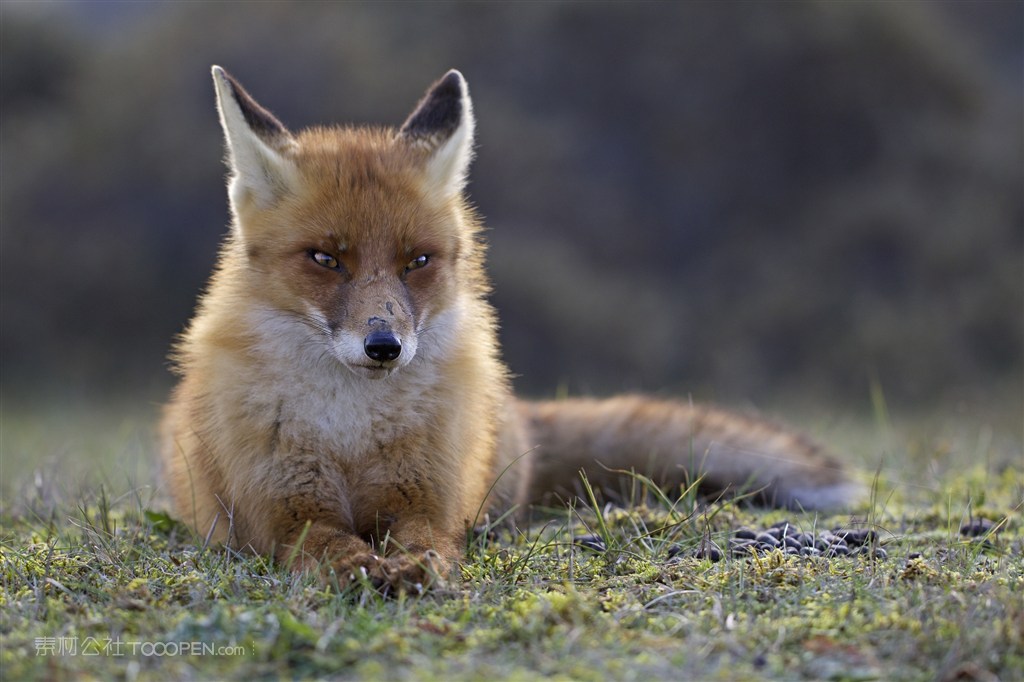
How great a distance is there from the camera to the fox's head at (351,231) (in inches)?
164

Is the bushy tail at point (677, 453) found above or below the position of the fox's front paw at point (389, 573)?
below

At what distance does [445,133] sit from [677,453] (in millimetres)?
2275

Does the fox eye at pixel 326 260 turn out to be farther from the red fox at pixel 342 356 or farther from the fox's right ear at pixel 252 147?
the fox's right ear at pixel 252 147

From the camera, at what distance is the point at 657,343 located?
16.5 metres

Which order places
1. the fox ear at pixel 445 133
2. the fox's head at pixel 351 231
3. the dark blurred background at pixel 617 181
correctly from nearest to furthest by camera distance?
1. the fox's head at pixel 351 231
2. the fox ear at pixel 445 133
3. the dark blurred background at pixel 617 181

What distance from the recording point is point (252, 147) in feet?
14.8

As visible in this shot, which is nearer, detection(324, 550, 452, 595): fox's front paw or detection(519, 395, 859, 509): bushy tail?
detection(324, 550, 452, 595): fox's front paw

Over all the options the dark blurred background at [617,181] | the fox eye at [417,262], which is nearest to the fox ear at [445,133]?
the fox eye at [417,262]

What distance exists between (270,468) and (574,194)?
48.1 feet

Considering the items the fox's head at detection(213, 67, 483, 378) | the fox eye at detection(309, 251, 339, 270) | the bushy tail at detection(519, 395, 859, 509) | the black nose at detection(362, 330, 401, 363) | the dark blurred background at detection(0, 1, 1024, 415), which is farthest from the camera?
the dark blurred background at detection(0, 1, 1024, 415)

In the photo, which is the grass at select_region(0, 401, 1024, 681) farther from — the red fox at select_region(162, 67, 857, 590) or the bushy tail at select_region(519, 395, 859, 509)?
the bushy tail at select_region(519, 395, 859, 509)

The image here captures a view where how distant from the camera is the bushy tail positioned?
5.70 metres

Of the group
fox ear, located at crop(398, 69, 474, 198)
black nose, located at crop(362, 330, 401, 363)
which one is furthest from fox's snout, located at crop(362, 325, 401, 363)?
fox ear, located at crop(398, 69, 474, 198)

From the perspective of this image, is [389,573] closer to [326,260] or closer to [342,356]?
[342,356]
